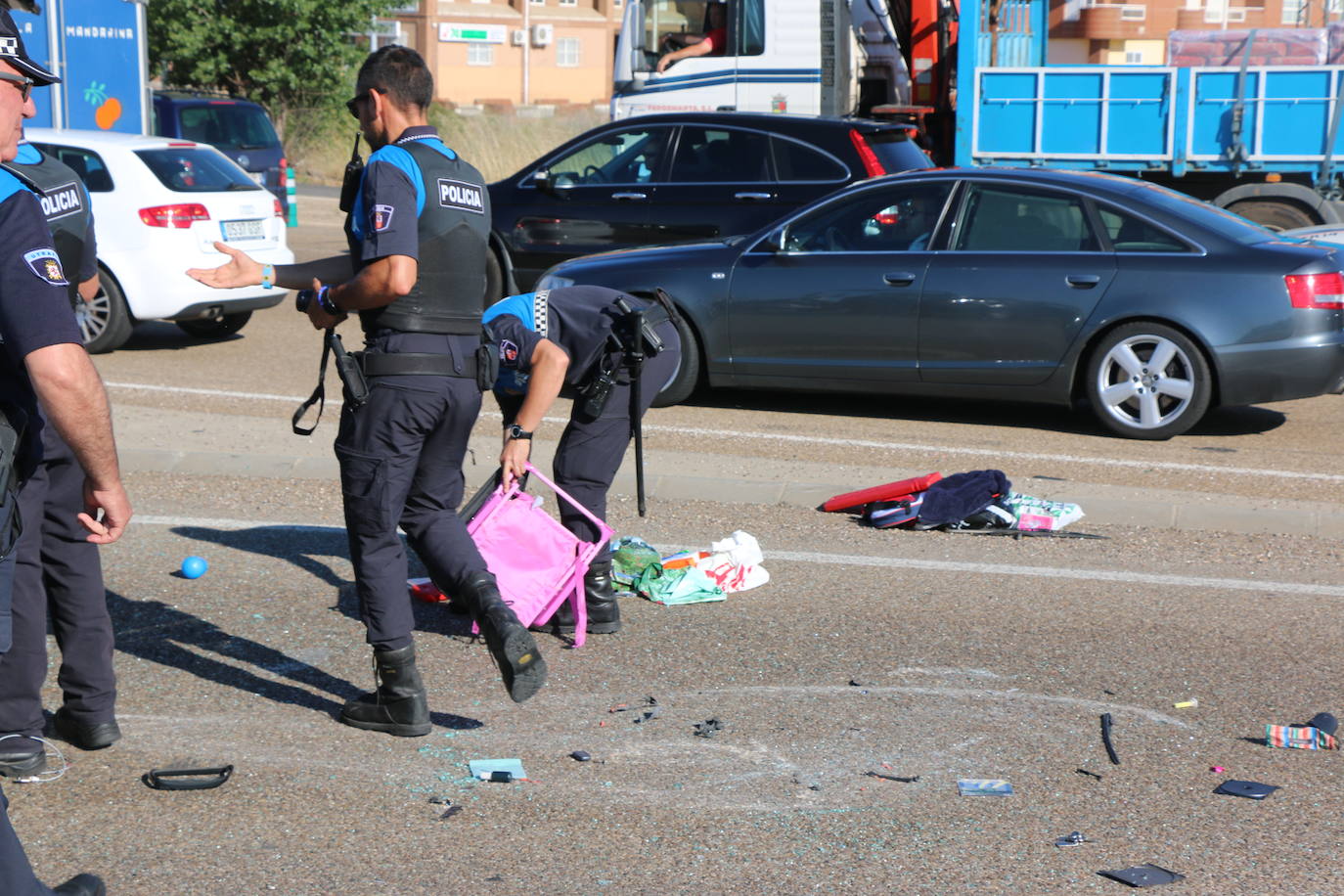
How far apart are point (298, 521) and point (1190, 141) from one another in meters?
10.1

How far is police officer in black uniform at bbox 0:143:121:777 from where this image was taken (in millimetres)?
4305

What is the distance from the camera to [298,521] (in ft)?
23.9

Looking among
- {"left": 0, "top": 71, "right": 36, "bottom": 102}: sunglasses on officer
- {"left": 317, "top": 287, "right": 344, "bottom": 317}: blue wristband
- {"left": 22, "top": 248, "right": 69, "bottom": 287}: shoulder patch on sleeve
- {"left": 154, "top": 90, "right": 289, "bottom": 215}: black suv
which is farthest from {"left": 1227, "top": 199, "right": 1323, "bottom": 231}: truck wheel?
{"left": 154, "top": 90, "right": 289, "bottom": 215}: black suv

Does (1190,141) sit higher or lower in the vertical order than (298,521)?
higher

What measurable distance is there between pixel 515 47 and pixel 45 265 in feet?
205

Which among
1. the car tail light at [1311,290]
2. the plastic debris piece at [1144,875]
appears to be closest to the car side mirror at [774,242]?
the car tail light at [1311,290]

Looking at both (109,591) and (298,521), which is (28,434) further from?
(298,521)

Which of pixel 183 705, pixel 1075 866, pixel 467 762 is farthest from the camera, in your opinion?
pixel 183 705

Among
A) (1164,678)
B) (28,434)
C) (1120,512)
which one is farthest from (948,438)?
(28,434)

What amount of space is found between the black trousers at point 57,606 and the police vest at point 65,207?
0.53 meters

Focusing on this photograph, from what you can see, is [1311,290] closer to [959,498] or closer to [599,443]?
[959,498]

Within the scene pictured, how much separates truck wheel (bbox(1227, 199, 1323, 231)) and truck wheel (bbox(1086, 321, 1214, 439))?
5.78 meters

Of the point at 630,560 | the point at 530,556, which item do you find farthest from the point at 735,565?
the point at 530,556

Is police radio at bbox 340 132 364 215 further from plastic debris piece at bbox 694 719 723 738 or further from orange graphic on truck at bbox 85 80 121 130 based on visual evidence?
orange graphic on truck at bbox 85 80 121 130
